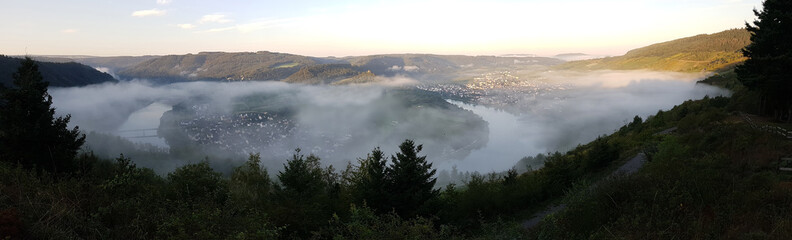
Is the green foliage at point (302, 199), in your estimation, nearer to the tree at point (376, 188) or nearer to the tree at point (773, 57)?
the tree at point (376, 188)

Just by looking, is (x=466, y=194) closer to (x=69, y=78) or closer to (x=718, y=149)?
(x=718, y=149)

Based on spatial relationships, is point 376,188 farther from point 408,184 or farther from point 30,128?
point 30,128

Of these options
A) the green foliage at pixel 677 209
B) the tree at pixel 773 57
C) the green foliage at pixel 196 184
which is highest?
the tree at pixel 773 57

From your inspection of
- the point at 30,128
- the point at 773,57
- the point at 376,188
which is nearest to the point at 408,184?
the point at 376,188

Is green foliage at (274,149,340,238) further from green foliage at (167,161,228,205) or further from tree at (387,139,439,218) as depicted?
tree at (387,139,439,218)

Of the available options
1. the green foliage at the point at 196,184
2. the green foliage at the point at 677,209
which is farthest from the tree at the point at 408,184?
the green foliage at the point at 677,209

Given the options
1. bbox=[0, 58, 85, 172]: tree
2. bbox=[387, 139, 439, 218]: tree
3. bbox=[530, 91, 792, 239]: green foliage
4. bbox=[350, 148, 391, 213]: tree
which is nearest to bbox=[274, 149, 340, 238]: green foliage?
bbox=[350, 148, 391, 213]: tree
